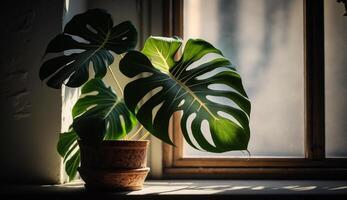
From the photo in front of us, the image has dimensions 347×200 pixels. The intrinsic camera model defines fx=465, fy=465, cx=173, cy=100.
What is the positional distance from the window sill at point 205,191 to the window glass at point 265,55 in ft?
0.88

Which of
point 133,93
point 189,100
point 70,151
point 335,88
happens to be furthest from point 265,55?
point 70,151

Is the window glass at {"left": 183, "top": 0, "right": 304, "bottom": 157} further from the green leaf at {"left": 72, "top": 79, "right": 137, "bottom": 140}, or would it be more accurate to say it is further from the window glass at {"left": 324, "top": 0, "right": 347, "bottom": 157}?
the green leaf at {"left": 72, "top": 79, "right": 137, "bottom": 140}

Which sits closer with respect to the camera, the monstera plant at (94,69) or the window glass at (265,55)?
the monstera plant at (94,69)

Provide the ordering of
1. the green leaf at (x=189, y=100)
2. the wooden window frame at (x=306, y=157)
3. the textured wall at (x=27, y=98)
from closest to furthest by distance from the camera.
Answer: the green leaf at (x=189, y=100) < the textured wall at (x=27, y=98) < the wooden window frame at (x=306, y=157)

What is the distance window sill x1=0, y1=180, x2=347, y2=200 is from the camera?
5.08 feet

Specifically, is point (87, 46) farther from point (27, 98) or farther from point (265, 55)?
point (265, 55)

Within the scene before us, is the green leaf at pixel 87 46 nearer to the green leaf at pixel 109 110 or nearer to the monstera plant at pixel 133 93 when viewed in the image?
the monstera plant at pixel 133 93

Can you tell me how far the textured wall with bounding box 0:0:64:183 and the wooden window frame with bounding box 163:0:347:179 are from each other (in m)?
0.49

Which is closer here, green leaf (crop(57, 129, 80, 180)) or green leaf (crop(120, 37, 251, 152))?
green leaf (crop(120, 37, 251, 152))

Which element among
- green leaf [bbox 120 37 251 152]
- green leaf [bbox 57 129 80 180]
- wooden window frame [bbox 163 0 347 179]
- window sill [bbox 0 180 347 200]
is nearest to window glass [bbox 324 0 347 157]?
wooden window frame [bbox 163 0 347 179]

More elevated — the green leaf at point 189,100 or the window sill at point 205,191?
the green leaf at point 189,100

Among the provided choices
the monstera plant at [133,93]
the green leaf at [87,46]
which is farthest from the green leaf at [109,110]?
the green leaf at [87,46]

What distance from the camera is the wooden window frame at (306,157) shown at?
200cm

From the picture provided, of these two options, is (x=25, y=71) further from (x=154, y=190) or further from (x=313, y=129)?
(x=313, y=129)
